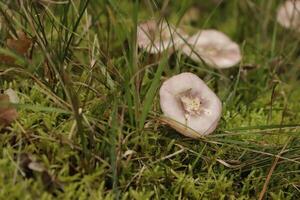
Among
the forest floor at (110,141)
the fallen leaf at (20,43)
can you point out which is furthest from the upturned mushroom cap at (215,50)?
the fallen leaf at (20,43)

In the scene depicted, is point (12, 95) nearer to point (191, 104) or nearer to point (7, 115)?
point (7, 115)

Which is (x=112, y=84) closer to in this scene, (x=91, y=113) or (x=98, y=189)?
(x=91, y=113)

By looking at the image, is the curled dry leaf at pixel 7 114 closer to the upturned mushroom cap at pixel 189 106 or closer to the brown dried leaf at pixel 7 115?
the brown dried leaf at pixel 7 115

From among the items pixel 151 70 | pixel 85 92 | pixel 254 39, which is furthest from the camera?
pixel 254 39

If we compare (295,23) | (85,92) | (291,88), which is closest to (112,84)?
(85,92)

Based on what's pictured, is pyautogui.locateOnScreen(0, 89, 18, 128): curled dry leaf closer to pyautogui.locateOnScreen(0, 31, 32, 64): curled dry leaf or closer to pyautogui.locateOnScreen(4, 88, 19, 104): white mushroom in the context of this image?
pyautogui.locateOnScreen(4, 88, 19, 104): white mushroom
